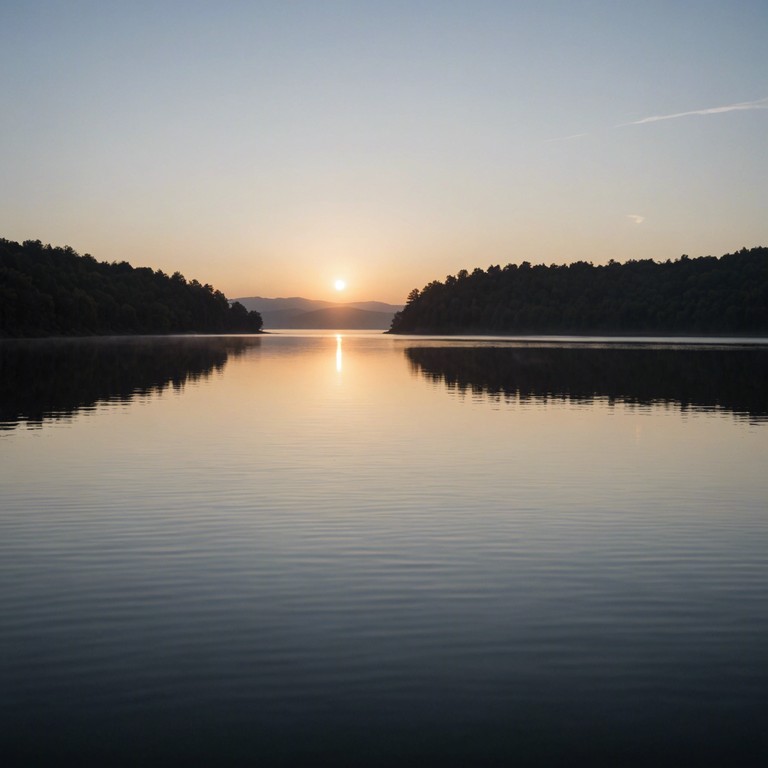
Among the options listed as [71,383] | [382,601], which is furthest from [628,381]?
[382,601]

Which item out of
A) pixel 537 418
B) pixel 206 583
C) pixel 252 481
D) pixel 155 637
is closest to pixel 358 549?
pixel 206 583

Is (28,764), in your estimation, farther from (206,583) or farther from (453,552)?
(453,552)

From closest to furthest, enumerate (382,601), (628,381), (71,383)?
(382,601) < (71,383) < (628,381)

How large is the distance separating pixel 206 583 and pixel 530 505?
8824 mm

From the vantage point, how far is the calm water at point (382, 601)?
8.93 meters

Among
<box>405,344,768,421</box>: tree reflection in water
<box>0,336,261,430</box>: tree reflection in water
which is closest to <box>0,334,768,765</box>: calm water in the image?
<box>0,336,261,430</box>: tree reflection in water

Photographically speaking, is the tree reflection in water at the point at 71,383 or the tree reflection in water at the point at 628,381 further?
the tree reflection in water at the point at 628,381

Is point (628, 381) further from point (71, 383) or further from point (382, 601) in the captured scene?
point (382, 601)

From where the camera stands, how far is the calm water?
8.93m

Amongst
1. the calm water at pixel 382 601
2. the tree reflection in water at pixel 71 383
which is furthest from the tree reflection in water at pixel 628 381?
the tree reflection in water at pixel 71 383

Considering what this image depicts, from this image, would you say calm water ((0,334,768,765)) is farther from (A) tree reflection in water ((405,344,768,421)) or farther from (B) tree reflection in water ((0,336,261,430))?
(A) tree reflection in water ((405,344,768,421))

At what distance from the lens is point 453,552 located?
646 inches

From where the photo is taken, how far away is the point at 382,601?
13.2m

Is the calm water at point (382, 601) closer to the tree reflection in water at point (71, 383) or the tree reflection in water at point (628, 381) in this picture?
the tree reflection in water at point (71, 383)
